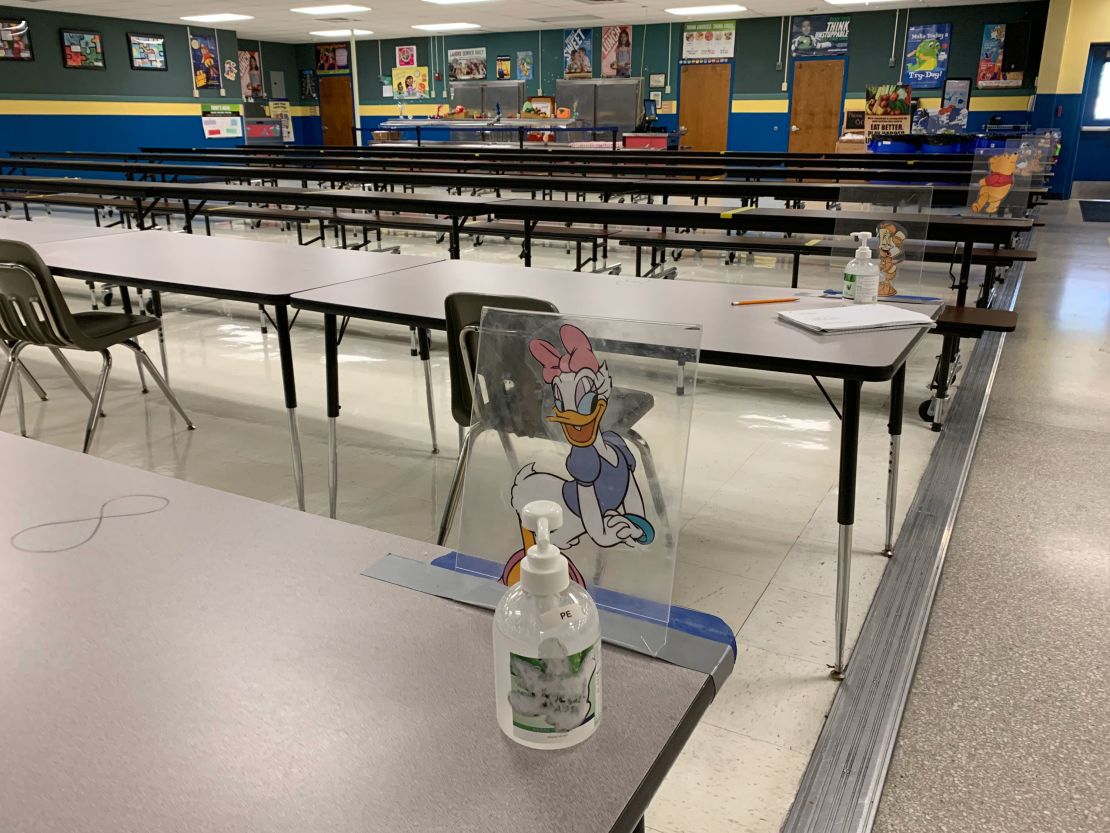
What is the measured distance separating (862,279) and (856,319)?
0.28 meters

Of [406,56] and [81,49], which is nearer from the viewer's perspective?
[81,49]

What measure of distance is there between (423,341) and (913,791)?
2.26 metres

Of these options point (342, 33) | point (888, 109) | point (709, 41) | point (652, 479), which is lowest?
point (652, 479)

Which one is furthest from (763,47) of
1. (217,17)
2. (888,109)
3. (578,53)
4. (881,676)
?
(881,676)

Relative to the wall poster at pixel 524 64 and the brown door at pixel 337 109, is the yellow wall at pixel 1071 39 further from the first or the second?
the brown door at pixel 337 109

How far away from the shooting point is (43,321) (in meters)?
2.95

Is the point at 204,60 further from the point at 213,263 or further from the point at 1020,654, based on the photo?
the point at 1020,654

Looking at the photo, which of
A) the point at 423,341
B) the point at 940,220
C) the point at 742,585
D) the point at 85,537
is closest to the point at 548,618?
the point at 85,537

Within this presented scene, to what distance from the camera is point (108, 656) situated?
73 centimetres

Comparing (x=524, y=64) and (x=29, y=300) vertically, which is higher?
(x=524, y=64)

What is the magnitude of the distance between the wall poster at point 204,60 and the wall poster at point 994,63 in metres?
12.8

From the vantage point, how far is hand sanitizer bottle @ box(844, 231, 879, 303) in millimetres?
2285

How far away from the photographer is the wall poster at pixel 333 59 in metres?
19.1

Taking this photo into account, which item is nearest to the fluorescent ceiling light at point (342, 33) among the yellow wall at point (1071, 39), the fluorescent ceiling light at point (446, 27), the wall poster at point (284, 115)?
the fluorescent ceiling light at point (446, 27)
